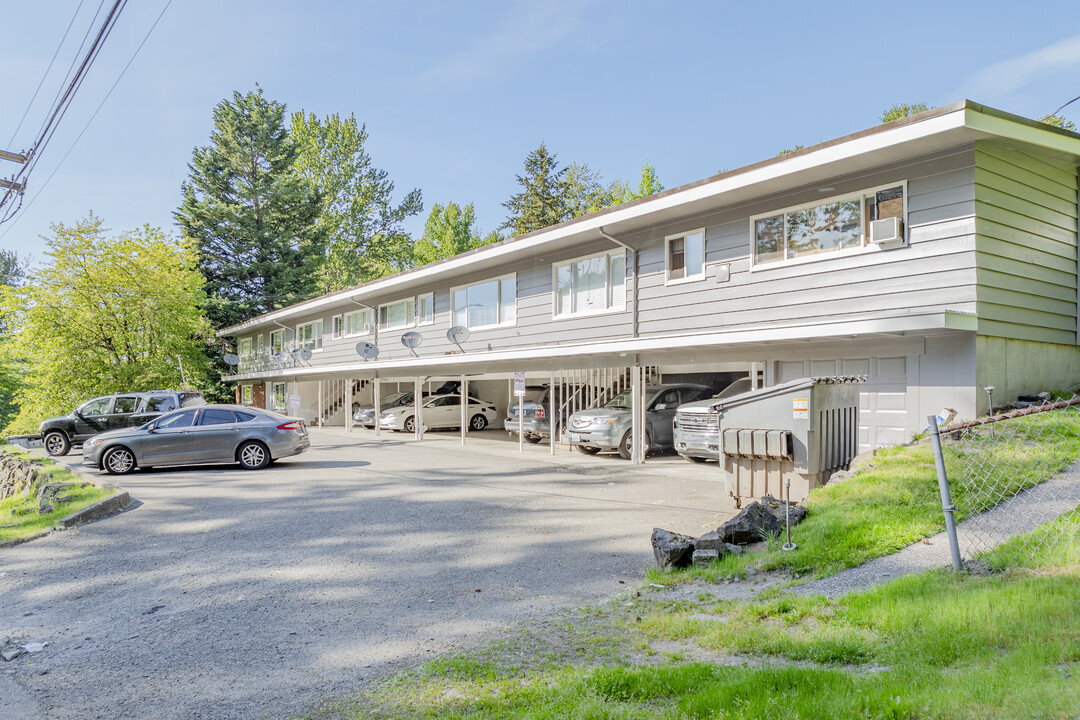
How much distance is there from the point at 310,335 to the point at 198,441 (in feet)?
57.4

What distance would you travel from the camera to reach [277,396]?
3541 centimetres

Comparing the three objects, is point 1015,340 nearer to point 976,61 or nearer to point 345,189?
point 976,61

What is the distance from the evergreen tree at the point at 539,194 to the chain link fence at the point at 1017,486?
4385cm

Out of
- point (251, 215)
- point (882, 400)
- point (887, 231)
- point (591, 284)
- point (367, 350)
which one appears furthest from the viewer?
point (251, 215)

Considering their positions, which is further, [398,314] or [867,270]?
→ [398,314]

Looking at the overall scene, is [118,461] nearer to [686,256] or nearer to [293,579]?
[293,579]

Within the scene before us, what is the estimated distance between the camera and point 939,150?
10.0 meters

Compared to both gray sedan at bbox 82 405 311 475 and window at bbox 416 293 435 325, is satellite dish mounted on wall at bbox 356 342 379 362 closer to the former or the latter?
window at bbox 416 293 435 325

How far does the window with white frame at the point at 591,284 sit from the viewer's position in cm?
1560

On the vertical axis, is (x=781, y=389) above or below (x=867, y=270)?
below

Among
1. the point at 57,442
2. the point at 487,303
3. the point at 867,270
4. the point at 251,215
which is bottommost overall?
the point at 57,442

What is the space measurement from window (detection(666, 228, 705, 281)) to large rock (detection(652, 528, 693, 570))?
7959mm

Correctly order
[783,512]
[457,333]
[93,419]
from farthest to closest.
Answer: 1. [457,333]
2. [93,419]
3. [783,512]

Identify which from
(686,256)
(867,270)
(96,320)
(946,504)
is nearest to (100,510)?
(946,504)
